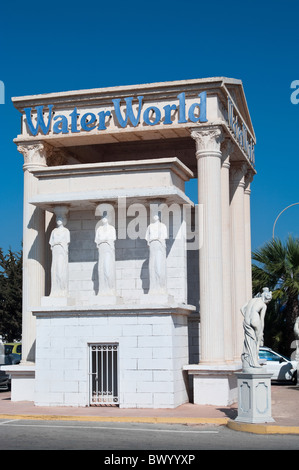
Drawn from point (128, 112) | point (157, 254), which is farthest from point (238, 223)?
point (157, 254)

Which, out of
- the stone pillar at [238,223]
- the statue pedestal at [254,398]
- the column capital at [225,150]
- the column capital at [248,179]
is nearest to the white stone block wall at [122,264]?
the column capital at [225,150]

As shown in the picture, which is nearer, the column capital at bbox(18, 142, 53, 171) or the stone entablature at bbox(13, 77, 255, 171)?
the stone entablature at bbox(13, 77, 255, 171)

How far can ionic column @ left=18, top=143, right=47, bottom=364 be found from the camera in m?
20.6

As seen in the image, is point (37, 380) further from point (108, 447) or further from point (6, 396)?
point (108, 447)

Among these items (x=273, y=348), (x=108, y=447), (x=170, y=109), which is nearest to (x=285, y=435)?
(x=108, y=447)

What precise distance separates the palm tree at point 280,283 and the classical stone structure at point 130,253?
24.6 ft

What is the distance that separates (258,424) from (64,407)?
5793 millimetres

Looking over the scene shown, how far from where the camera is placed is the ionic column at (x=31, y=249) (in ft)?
67.5

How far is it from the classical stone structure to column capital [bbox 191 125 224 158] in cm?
3

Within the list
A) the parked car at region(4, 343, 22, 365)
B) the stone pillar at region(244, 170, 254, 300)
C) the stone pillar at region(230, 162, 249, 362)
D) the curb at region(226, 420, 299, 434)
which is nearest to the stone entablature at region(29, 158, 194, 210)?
the stone pillar at region(230, 162, 249, 362)

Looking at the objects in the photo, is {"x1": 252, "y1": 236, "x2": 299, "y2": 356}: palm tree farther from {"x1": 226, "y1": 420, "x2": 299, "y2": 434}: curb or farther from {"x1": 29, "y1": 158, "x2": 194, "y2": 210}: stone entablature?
{"x1": 226, "y1": 420, "x2": 299, "y2": 434}: curb

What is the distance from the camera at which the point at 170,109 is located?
20.0 meters

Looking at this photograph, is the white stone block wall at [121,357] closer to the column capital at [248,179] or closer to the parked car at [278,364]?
the column capital at [248,179]

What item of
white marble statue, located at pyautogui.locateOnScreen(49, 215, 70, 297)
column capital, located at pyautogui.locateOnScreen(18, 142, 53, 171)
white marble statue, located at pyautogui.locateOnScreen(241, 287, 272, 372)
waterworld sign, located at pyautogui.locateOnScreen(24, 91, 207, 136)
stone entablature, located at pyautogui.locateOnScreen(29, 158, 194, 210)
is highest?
waterworld sign, located at pyautogui.locateOnScreen(24, 91, 207, 136)
